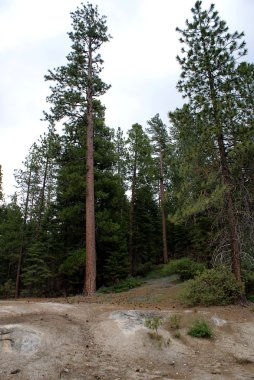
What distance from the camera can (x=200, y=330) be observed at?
8633 mm

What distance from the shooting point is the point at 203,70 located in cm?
1387

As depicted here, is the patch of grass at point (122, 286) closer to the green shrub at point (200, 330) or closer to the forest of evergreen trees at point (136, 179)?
the forest of evergreen trees at point (136, 179)

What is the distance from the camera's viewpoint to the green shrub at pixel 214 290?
1197 centimetres

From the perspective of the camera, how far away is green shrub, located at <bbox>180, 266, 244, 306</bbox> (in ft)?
39.3

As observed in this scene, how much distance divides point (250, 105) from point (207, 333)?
29.2 feet

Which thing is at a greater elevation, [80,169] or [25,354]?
[80,169]

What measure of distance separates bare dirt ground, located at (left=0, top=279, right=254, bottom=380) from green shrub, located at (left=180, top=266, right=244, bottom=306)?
168cm

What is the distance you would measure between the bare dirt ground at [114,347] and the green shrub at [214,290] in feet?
5.51

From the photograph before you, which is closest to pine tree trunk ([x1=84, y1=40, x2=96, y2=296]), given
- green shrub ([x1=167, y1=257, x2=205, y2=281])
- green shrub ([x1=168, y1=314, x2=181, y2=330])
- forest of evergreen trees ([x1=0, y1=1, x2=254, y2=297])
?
forest of evergreen trees ([x1=0, y1=1, x2=254, y2=297])

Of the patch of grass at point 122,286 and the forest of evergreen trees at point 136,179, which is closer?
the forest of evergreen trees at point 136,179

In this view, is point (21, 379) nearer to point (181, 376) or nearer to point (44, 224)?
point (181, 376)

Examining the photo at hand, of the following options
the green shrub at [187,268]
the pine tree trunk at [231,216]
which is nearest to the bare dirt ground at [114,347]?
the pine tree trunk at [231,216]

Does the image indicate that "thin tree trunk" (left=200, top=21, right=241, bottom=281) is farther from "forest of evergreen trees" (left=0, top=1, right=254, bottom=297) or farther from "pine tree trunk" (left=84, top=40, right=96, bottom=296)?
"pine tree trunk" (left=84, top=40, right=96, bottom=296)

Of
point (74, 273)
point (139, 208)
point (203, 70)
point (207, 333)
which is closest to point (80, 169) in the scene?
point (74, 273)
